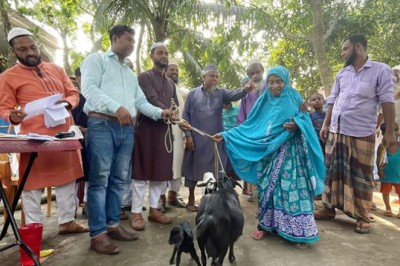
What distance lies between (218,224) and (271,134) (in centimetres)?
137

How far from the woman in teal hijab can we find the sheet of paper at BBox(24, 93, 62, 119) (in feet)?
5.58

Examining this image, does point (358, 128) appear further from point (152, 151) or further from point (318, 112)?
point (152, 151)

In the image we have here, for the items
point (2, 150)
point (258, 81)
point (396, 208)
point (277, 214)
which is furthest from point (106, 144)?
point (396, 208)

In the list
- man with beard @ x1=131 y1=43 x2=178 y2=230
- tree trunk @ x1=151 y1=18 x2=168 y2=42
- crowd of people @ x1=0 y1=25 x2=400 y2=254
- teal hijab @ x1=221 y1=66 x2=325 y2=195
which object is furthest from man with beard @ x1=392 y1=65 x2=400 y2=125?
tree trunk @ x1=151 y1=18 x2=168 y2=42

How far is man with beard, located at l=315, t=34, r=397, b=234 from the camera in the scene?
351 centimetres

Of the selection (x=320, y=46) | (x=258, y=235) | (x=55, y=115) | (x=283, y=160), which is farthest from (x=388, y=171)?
(x=320, y=46)

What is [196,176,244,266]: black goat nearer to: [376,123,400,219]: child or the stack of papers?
the stack of papers

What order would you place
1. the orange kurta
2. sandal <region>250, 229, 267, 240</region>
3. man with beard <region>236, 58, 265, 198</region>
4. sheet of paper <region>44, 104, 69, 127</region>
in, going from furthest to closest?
man with beard <region>236, 58, 265, 198</region>
sandal <region>250, 229, 267, 240</region>
the orange kurta
sheet of paper <region>44, 104, 69, 127</region>

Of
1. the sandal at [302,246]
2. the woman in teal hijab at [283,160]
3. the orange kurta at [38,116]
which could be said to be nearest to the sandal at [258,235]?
the woman in teal hijab at [283,160]

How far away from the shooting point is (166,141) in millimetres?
3855

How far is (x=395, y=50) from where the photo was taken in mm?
8695

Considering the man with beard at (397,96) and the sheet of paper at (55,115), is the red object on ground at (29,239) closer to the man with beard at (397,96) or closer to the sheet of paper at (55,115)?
the sheet of paper at (55,115)

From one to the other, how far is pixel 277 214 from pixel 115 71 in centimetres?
225

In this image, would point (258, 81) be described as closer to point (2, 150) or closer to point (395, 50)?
point (2, 150)
